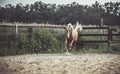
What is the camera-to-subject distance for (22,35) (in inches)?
203

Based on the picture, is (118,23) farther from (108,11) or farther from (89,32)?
(89,32)

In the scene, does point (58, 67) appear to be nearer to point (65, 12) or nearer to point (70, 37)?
point (65, 12)

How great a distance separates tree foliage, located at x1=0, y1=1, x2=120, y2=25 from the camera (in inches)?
Result: 140

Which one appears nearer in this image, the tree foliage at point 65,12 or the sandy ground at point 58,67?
the sandy ground at point 58,67

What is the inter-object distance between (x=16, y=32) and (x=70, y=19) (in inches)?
56.4

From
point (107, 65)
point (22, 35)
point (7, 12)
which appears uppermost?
point (7, 12)

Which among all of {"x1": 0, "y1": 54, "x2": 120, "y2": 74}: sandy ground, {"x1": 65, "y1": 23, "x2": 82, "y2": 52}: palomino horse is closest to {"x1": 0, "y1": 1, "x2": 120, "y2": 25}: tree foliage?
{"x1": 0, "y1": 54, "x2": 120, "y2": 74}: sandy ground

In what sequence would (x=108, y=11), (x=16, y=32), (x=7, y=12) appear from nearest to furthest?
(x=7, y=12) → (x=108, y=11) → (x=16, y=32)

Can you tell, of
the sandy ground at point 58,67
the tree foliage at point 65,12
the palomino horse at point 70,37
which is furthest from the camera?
the palomino horse at point 70,37

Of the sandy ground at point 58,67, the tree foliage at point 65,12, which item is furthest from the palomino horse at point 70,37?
the sandy ground at point 58,67

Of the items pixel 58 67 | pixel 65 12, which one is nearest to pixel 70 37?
pixel 65 12

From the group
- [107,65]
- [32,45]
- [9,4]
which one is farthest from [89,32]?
[9,4]

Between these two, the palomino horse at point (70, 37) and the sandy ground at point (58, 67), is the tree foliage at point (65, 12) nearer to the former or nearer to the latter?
the sandy ground at point (58, 67)

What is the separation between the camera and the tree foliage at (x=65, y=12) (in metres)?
3.56
